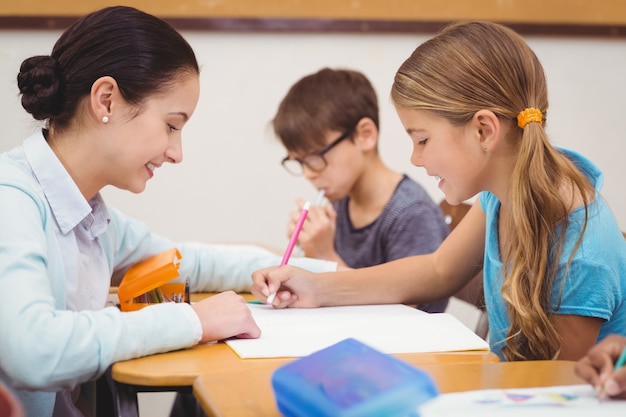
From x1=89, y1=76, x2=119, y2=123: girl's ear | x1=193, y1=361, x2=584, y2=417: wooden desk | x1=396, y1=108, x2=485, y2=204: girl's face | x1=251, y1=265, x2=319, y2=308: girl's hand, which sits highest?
x1=89, y1=76, x2=119, y2=123: girl's ear

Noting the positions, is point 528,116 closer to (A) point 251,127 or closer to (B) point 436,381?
(B) point 436,381

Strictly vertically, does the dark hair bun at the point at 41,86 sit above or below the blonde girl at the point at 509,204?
above

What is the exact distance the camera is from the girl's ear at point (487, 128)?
1.14 meters

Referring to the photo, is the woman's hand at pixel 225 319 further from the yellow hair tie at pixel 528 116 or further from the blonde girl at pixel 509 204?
the yellow hair tie at pixel 528 116

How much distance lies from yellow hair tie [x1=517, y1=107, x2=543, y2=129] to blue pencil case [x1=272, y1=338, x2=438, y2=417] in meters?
0.56

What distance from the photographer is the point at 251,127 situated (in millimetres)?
2469

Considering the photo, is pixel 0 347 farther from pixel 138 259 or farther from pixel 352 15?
pixel 352 15

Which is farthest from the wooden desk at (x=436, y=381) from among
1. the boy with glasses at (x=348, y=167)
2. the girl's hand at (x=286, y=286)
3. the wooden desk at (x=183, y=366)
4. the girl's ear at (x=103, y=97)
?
the boy with glasses at (x=348, y=167)

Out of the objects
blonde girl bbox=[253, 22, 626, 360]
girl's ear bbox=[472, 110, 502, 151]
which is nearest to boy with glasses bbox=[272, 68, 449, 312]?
blonde girl bbox=[253, 22, 626, 360]

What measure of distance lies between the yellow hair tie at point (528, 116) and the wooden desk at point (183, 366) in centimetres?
36

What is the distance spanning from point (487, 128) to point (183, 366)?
Answer: 0.58 metres

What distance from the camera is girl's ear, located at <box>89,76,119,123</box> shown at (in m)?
1.08

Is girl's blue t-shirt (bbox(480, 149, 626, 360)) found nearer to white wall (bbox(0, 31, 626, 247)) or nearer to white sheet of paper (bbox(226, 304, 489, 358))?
white sheet of paper (bbox(226, 304, 489, 358))

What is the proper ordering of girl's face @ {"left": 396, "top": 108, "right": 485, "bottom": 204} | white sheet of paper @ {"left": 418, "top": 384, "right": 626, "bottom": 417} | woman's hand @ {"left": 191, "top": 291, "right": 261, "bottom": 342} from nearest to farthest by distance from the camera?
white sheet of paper @ {"left": 418, "top": 384, "right": 626, "bottom": 417} < woman's hand @ {"left": 191, "top": 291, "right": 261, "bottom": 342} < girl's face @ {"left": 396, "top": 108, "right": 485, "bottom": 204}
